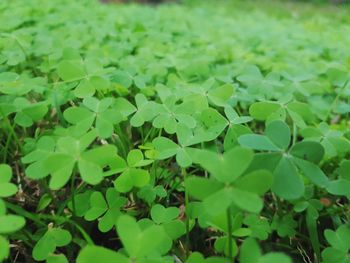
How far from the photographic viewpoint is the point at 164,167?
1.10m

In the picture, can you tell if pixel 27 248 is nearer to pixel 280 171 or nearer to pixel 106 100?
pixel 106 100

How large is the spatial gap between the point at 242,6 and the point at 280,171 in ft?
23.8

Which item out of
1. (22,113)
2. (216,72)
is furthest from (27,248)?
(216,72)

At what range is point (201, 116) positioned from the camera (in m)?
1.05

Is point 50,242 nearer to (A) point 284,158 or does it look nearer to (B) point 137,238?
(B) point 137,238

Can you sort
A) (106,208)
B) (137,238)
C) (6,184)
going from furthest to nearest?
(106,208) < (6,184) < (137,238)

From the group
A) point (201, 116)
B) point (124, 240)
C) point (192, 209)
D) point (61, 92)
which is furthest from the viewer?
point (61, 92)

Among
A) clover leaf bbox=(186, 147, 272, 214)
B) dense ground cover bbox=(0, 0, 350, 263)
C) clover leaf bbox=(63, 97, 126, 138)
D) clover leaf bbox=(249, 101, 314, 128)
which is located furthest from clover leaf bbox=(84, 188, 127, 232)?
clover leaf bbox=(249, 101, 314, 128)

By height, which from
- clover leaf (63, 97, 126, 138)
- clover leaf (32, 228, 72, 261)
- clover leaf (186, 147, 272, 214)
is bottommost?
clover leaf (32, 228, 72, 261)

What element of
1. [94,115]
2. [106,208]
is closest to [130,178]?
[106,208]

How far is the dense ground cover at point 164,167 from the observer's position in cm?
73

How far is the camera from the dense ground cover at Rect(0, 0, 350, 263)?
728 mm

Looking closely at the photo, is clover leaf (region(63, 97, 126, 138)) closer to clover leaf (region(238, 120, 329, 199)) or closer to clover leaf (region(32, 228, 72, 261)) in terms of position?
clover leaf (region(32, 228, 72, 261))

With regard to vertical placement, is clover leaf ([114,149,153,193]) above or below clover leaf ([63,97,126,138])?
below
